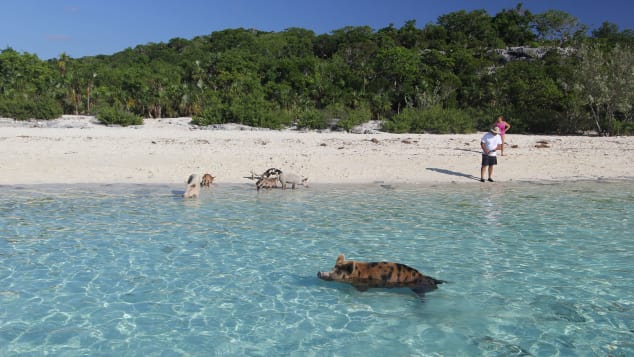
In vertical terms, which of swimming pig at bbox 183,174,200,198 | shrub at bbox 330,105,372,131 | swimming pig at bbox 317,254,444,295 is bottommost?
swimming pig at bbox 317,254,444,295

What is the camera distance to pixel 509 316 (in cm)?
583

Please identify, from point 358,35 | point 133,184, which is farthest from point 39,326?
point 358,35

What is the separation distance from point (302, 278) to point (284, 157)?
12.4 m

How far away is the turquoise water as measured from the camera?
523 centimetres

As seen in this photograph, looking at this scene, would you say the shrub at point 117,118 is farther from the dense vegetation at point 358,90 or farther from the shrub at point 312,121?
the shrub at point 312,121

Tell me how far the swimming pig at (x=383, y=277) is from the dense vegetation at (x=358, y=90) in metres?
22.8

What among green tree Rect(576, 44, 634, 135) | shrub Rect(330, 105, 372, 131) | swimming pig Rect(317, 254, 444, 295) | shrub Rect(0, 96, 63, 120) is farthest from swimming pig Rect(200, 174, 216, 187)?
green tree Rect(576, 44, 634, 135)

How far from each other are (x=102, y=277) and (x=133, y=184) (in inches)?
336

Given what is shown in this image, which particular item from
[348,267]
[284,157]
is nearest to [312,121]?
[284,157]

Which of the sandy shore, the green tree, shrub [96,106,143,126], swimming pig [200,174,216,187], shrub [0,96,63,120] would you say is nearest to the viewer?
swimming pig [200,174,216,187]

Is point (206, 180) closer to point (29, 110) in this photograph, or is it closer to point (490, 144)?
point (490, 144)

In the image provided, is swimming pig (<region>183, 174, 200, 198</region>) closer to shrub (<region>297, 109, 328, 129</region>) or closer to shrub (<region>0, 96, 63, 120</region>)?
shrub (<region>297, 109, 328, 129</region>)

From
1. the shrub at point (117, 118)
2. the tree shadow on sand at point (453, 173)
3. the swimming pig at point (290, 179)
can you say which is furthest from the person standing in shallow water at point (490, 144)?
the shrub at point (117, 118)

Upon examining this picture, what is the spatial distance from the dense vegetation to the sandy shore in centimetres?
565
